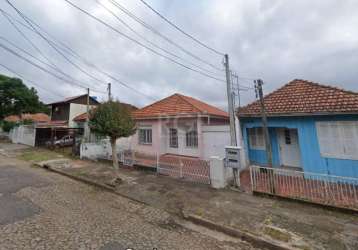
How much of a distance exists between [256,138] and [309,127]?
2667 millimetres

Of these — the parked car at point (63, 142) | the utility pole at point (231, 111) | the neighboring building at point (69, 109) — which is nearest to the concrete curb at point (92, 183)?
the utility pole at point (231, 111)

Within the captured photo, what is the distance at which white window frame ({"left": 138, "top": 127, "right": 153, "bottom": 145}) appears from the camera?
14.0 metres

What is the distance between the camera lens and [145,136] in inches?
564

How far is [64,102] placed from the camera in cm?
2338

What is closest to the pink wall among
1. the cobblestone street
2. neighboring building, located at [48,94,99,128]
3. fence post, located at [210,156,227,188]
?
fence post, located at [210,156,227,188]

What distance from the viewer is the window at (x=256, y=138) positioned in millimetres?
10047

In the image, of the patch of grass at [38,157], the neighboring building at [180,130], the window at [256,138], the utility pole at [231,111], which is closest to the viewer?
the utility pole at [231,111]

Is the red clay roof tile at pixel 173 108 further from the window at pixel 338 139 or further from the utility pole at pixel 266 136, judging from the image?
the window at pixel 338 139

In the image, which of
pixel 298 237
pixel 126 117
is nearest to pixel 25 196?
pixel 126 117

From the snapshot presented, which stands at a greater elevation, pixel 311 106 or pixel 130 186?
pixel 311 106

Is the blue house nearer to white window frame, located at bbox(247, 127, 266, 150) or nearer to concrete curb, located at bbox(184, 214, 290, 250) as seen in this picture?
white window frame, located at bbox(247, 127, 266, 150)

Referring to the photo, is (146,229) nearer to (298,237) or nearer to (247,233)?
(247,233)

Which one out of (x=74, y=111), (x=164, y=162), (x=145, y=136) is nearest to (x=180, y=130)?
→ (x=164, y=162)

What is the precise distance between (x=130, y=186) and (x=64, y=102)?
20821mm
